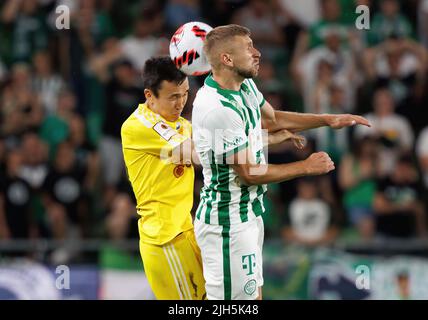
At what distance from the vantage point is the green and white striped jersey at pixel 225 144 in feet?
23.1

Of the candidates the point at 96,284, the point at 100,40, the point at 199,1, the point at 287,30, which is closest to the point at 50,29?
the point at 100,40

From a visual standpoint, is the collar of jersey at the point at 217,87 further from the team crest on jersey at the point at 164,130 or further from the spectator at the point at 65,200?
the spectator at the point at 65,200

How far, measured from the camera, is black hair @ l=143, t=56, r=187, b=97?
24.8 feet

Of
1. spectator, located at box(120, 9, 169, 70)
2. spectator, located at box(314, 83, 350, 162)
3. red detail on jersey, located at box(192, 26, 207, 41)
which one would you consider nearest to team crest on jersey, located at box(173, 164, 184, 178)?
red detail on jersey, located at box(192, 26, 207, 41)

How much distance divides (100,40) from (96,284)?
3.86 meters

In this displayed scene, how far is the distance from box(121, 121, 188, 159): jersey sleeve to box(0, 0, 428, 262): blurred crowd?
399 cm

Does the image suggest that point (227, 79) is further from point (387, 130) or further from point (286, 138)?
point (387, 130)

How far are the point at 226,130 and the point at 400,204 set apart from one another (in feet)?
17.8

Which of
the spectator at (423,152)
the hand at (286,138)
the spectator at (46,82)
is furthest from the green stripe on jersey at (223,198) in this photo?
the spectator at (46,82)

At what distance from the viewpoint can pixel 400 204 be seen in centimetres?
1201

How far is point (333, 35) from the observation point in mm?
13086

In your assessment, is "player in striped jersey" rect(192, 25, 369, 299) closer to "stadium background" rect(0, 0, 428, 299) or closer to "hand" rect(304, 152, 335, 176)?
"hand" rect(304, 152, 335, 176)

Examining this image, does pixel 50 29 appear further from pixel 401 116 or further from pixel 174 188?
pixel 174 188

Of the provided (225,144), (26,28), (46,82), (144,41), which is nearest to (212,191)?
(225,144)
